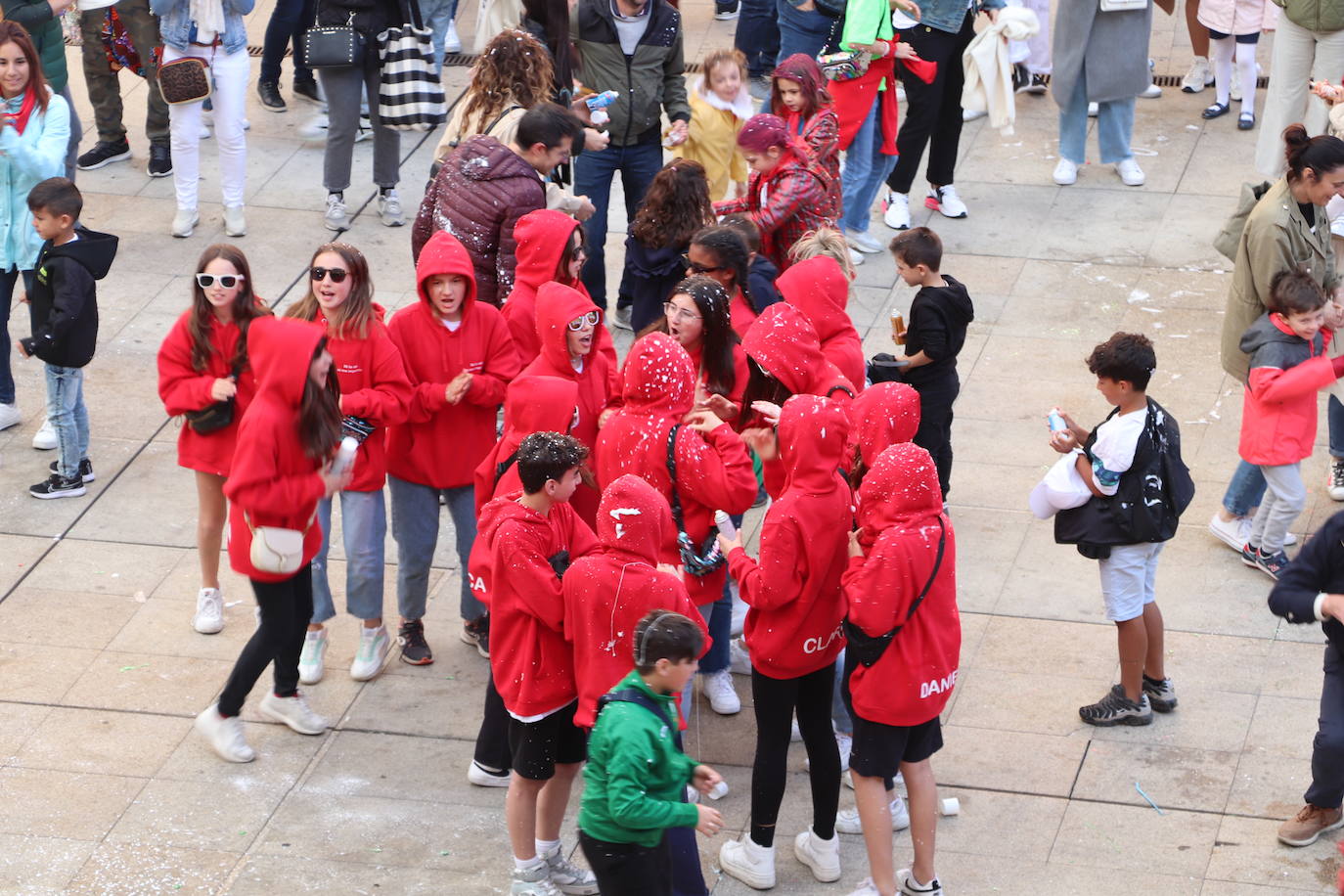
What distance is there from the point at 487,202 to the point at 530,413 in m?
1.56

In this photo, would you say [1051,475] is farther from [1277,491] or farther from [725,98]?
[725,98]

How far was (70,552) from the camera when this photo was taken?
795 cm

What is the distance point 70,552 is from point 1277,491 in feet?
17.2

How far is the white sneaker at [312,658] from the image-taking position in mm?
7043

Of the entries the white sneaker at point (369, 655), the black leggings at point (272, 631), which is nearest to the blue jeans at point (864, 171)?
the white sneaker at point (369, 655)

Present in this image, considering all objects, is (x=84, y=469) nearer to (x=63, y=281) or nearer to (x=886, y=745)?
(x=63, y=281)

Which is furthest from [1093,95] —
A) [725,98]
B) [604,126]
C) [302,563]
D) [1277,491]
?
[302,563]

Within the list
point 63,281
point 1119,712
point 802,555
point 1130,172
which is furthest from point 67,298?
point 1130,172

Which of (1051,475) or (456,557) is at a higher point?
(1051,475)

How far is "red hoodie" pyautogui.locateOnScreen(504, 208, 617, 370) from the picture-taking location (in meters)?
6.96

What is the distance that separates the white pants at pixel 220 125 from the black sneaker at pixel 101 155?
1.22 m

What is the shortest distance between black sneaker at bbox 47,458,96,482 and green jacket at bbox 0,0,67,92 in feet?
8.82

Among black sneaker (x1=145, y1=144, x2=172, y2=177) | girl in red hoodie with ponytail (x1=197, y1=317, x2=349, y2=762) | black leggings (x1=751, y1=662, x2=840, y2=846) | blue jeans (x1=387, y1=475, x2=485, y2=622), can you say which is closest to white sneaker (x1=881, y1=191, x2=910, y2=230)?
blue jeans (x1=387, y1=475, x2=485, y2=622)

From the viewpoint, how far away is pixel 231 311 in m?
6.77
